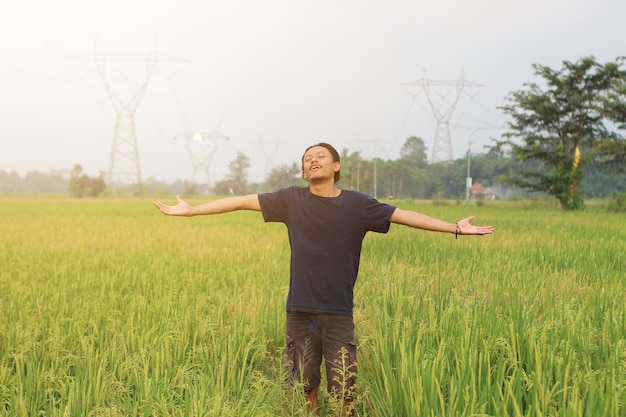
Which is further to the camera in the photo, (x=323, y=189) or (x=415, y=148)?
(x=415, y=148)

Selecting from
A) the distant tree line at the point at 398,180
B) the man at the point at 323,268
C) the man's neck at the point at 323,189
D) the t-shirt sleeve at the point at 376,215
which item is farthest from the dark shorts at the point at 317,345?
the distant tree line at the point at 398,180

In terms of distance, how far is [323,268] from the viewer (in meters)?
2.59

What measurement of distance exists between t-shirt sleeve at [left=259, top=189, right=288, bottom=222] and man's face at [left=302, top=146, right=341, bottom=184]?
0.57 feet

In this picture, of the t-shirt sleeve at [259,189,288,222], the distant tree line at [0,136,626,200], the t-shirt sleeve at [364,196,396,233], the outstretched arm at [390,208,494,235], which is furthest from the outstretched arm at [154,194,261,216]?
the distant tree line at [0,136,626,200]

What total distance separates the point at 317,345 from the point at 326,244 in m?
0.47

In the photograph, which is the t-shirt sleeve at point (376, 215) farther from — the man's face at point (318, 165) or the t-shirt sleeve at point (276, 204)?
the t-shirt sleeve at point (276, 204)

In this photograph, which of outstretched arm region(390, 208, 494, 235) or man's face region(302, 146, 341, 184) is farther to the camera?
outstretched arm region(390, 208, 494, 235)

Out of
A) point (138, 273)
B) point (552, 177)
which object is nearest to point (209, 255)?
point (138, 273)

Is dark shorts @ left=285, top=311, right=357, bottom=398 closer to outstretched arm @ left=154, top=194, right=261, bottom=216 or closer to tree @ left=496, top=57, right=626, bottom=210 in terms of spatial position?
outstretched arm @ left=154, top=194, right=261, bottom=216

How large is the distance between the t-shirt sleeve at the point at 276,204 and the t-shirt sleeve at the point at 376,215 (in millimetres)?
395

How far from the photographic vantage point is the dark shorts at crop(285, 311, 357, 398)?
2590mm

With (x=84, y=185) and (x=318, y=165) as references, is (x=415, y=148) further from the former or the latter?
(x=318, y=165)

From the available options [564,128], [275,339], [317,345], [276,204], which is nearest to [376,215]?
[276,204]

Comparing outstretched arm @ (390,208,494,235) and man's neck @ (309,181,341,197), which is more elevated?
man's neck @ (309,181,341,197)
